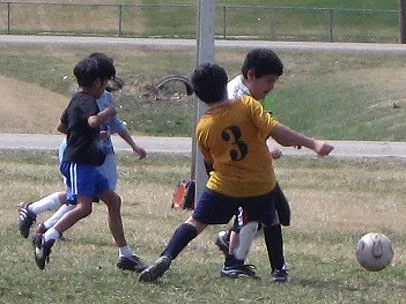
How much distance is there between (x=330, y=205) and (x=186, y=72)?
56.5 feet

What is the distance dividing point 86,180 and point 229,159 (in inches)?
43.2

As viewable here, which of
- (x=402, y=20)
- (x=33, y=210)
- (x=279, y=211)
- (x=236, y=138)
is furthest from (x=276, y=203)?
(x=402, y=20)

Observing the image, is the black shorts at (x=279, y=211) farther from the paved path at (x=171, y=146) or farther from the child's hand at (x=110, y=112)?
the paved path at (x=171, y=146)

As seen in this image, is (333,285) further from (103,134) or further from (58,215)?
(58,215)

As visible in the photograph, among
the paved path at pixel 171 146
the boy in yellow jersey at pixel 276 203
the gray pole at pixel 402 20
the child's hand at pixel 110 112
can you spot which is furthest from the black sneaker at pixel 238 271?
the gray pole at pixel 402 20

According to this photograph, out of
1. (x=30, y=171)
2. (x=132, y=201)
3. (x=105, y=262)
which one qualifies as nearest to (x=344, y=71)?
(x=30, y=171)

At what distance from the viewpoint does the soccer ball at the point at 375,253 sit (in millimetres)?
8523

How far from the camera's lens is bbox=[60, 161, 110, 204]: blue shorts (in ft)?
28.0

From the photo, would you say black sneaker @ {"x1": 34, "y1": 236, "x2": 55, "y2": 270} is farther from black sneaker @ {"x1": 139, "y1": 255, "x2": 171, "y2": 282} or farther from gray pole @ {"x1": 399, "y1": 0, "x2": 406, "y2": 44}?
gray pole @ {"x1": 399, "y1": 0, "x2": 406, "y2": 44}

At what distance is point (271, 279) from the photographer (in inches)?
324

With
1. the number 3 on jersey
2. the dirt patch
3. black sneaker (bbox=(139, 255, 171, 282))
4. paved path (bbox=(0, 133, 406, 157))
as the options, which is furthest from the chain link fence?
black sneaker (bbox=(139, 255, 171, 282))

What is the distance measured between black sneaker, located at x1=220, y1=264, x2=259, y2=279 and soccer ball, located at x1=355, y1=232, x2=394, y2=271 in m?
0.79

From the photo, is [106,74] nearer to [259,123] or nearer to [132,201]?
[259,123]

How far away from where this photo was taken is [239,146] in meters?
7.95
